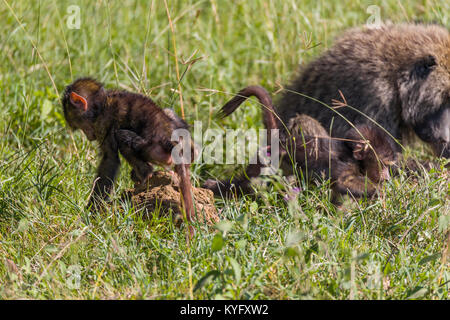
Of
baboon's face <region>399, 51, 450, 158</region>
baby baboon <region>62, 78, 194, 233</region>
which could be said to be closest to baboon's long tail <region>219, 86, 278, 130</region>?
baby baboon <region>62, 78, 194, 233</region>

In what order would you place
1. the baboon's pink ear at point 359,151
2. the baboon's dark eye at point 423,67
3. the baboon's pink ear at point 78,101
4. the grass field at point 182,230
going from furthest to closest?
the baboon's dark eye at point 423,67
the baboon's pink ear at point 359,151
the baboon's pink ear at point 78,101
the grass field at point 182,230

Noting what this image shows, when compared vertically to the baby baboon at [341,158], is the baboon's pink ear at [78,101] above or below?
above

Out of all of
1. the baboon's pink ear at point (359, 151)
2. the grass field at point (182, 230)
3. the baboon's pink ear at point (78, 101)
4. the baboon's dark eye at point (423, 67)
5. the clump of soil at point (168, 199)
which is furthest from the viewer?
the baboon's dark eye at point (423, 67)

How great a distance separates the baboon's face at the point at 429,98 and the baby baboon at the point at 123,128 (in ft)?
5.94

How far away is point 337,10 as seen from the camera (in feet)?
23.1

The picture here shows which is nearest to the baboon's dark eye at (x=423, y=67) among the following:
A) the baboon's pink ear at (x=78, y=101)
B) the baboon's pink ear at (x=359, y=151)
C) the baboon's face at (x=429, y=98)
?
the baboon's face at (x=429, y=98)

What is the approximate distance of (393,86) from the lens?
4.93m

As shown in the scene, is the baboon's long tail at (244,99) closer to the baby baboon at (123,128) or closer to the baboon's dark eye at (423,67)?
the baby baboon at (123,128)

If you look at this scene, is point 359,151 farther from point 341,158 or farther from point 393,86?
point 393,86

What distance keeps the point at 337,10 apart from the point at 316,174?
3.16m

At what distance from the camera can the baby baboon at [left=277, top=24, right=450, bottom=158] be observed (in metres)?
4.89

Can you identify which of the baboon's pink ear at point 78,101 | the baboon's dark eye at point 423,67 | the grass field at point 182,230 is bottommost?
the grass field at point 182,230

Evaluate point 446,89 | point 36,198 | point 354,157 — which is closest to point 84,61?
point 36,198

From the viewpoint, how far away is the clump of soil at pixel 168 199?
3833 mm
